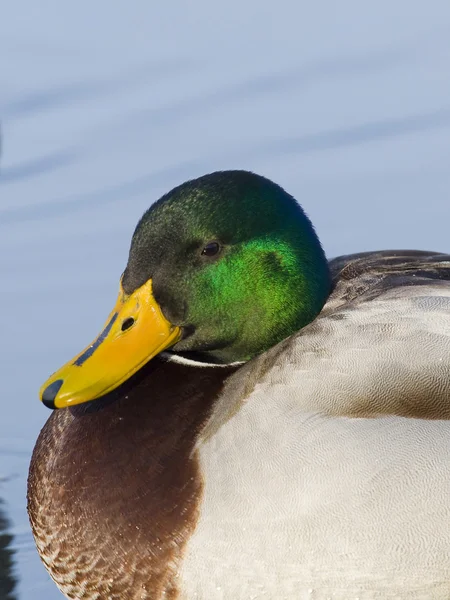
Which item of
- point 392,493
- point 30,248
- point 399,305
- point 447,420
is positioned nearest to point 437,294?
point 399,305

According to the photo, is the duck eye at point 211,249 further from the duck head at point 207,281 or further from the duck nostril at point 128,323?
the duck nostril at point 128,323

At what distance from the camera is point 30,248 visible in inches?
234

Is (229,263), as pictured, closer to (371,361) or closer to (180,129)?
(371,361)

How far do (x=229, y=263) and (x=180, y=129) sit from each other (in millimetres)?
3273

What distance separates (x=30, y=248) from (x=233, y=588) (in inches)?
118

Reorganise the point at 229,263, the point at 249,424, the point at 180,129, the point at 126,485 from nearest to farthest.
Result: the point at 249,424, the point at 126,485, the point at 229,263, the point at 180,129

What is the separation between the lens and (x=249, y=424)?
3.27 metres

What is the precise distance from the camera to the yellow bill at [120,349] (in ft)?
11.1

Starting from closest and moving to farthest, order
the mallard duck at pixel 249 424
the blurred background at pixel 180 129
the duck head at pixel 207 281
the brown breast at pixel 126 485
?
1. the mallard duck at pixel 249 424
2. the brown breast at pixel 126 485
3. the duck head at pixel 207 281
4. the blurred background at pixel 180 129

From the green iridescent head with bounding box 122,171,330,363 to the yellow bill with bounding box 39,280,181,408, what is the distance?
3 cm

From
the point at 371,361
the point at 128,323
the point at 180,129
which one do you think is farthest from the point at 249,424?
the point at 180,129

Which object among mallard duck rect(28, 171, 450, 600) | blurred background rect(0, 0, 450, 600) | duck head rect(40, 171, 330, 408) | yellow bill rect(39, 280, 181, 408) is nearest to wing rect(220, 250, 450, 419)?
mallard duck rect(28, 171, 450, 600)

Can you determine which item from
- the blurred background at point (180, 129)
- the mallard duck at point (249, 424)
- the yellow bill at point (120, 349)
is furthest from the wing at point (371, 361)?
the blurred background at point (180, 129)

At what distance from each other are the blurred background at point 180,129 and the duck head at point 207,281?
1414 mm
